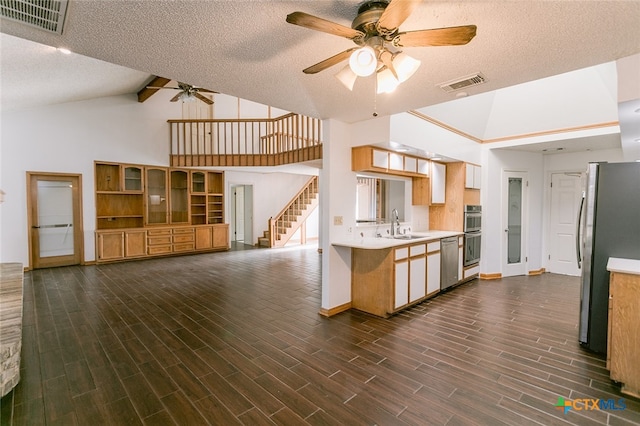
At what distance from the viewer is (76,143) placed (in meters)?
6.45

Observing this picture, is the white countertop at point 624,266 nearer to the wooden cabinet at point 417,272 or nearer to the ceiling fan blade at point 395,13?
the wooden cabinet at point 417,272

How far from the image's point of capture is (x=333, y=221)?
149 inches

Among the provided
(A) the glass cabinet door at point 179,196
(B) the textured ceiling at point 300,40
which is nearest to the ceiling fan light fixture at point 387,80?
(B) the textured ceiling at point 300,40

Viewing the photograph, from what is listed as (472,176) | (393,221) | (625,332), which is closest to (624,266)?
(625,332)

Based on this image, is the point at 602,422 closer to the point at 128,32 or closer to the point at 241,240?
the point at 128,32

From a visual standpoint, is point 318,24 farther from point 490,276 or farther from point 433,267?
point 490,276

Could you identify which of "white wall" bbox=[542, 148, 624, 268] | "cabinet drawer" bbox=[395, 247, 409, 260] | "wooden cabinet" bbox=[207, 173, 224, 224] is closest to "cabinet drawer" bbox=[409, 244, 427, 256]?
"cabinet drawer" bbox=[395, 247, 409, 260]

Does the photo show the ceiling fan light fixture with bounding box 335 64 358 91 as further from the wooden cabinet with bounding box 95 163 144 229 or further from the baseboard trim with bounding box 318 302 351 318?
the wooden cabinet with bounding box 95 163 144 229

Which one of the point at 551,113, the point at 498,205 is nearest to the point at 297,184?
the point at 498,205

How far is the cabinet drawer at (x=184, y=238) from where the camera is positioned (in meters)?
7.80

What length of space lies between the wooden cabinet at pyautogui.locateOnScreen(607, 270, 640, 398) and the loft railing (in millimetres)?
5808

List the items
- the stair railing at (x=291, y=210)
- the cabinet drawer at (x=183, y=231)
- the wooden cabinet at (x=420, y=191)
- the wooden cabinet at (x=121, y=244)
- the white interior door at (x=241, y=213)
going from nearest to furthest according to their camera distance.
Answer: the wooden cabinet at (x=420, y=191), the wooden cabinet at (x=121, y=244), the cabinet drawer at (x=183, y=231), the stair railing at (x=291, y=210), the white interior door at (x=241, y=213)

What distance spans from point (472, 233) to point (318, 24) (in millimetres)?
5007

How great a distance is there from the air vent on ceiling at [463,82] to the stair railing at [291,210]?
7329mm
